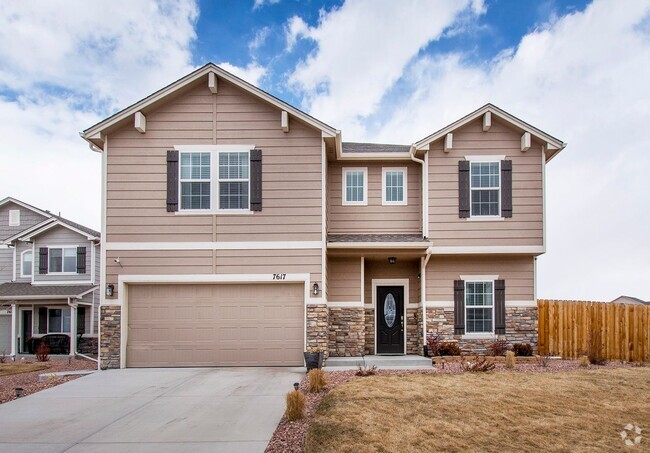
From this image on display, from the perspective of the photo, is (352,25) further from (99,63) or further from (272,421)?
(272,421)

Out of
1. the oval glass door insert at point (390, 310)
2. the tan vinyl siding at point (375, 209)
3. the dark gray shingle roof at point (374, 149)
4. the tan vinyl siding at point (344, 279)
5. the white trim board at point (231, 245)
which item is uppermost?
the dark gray shingle roof at point (374, 149)

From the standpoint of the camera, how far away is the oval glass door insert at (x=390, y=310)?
1582 cm

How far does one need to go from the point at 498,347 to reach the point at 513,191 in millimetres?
4284

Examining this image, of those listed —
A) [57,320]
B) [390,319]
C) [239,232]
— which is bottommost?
[57,320]

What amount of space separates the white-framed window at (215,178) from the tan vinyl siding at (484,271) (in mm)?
5578

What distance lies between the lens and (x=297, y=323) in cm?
1386

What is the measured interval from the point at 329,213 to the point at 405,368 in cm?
489

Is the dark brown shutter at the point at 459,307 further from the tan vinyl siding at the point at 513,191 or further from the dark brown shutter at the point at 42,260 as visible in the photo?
the dark brown shutter at the point at 42,260

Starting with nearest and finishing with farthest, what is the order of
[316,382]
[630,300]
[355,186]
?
1. [316,382]
2. [355,186]
3. [630,300]

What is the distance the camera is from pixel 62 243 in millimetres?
22672

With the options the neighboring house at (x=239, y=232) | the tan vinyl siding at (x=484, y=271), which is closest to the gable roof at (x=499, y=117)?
the neighboring house at (x=239, y=232)

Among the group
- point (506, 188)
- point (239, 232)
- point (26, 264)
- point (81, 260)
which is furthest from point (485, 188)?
point (26, 264)

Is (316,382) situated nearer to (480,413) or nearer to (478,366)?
(480,413)

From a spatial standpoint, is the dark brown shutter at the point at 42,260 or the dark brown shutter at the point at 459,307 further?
the dark brown shutter at the point at 42,260
